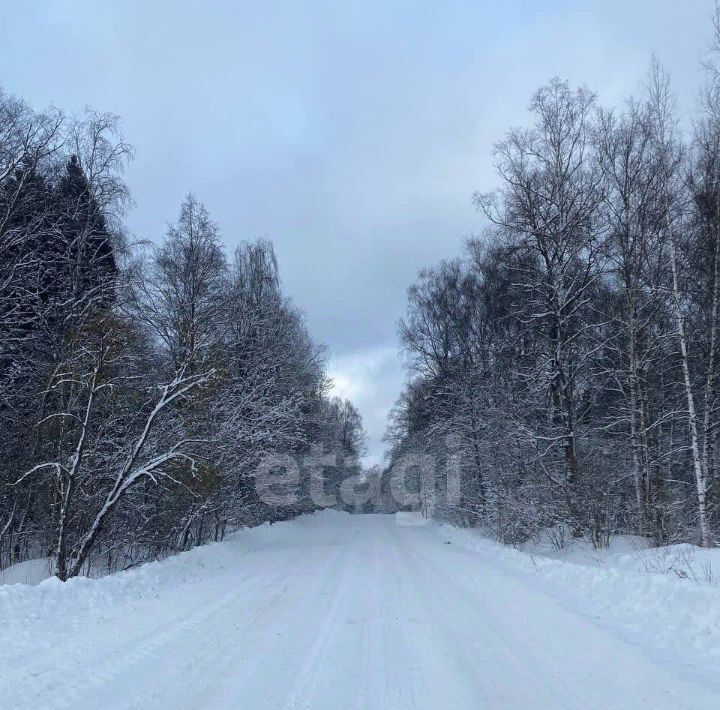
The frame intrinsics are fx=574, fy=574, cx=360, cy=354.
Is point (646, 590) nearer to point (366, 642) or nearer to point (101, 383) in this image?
point (366, 642)

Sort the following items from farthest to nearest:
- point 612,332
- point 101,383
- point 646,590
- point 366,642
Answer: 1. point 612,332
2. point 101,383
3. point 646,590
4. point 366,642

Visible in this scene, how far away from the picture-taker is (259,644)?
22.1 ft

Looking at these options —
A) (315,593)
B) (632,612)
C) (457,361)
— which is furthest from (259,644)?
(457,361)

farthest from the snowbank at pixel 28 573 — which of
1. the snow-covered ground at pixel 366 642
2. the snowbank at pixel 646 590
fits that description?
the snowbank at pixel 646 590

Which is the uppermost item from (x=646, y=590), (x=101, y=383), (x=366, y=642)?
(x=101, y=383)

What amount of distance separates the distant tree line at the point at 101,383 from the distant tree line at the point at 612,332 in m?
9.10

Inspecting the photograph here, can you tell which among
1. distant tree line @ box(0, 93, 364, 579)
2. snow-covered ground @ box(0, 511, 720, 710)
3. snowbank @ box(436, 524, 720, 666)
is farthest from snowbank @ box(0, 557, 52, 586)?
snowbank @ box(436, 524, 720, 666)

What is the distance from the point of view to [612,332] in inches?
670

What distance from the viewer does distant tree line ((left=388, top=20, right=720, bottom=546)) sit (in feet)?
44.7

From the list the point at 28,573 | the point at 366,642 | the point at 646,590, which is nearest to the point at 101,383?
the point at 28,573

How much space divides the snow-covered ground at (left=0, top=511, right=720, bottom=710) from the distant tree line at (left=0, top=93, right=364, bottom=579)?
284 centimetres

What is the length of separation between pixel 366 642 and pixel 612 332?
13225 mm

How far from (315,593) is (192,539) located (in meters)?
9.60

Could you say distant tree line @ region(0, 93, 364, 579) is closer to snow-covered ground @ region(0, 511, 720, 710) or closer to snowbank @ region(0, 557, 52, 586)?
snowbank @ region(0, 557, 52, 586)
